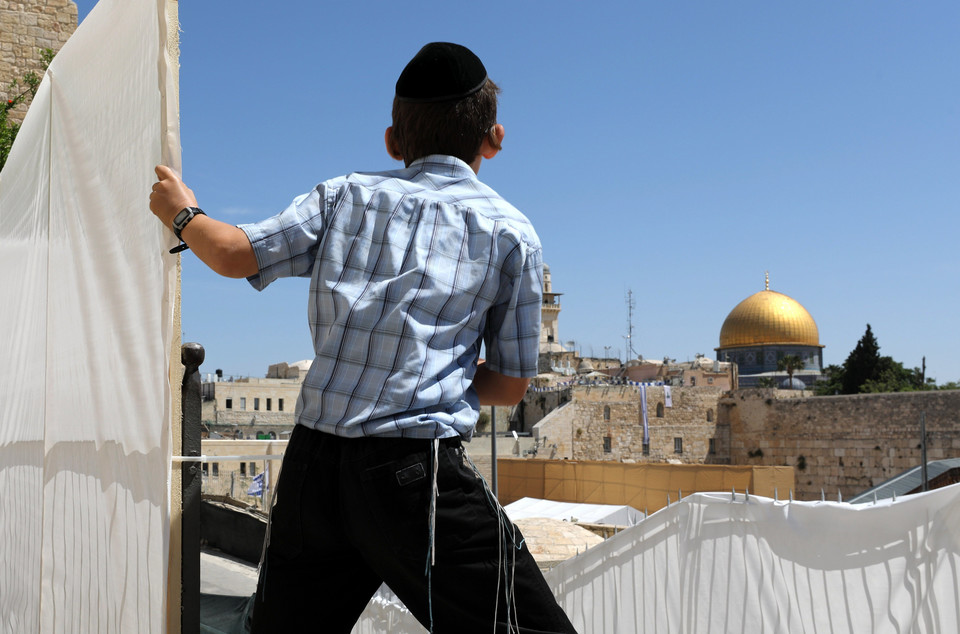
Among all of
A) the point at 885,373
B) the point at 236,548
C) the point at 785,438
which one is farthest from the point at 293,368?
the point at 236,548

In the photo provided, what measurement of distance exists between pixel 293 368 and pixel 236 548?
128ft

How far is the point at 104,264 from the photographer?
1.91 m

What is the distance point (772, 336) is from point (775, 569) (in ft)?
165

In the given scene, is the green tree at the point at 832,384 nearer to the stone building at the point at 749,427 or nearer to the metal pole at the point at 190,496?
the stone building at the point at 749,427

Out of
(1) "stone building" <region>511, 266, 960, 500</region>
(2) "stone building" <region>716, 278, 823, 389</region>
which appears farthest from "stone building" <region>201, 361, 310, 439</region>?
(2) "stone building" <region>716, 278, 823, 389</region>

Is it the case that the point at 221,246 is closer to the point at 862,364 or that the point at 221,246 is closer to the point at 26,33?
the point at 26,33

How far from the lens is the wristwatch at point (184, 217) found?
1.31 metres

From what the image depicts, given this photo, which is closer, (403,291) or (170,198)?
(403,291)

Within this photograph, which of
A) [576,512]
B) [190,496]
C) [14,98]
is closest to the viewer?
[190,496]

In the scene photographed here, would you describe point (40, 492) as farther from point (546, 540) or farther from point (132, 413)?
point (546, 540)

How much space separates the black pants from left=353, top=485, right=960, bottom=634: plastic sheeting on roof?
2.49 feet

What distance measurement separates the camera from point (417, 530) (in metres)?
1.17

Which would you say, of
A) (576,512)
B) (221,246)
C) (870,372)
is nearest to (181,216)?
(221,246)

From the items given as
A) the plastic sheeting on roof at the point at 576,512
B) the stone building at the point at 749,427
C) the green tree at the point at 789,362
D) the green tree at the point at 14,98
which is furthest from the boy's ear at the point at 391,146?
the green tree at the point at 789,362
